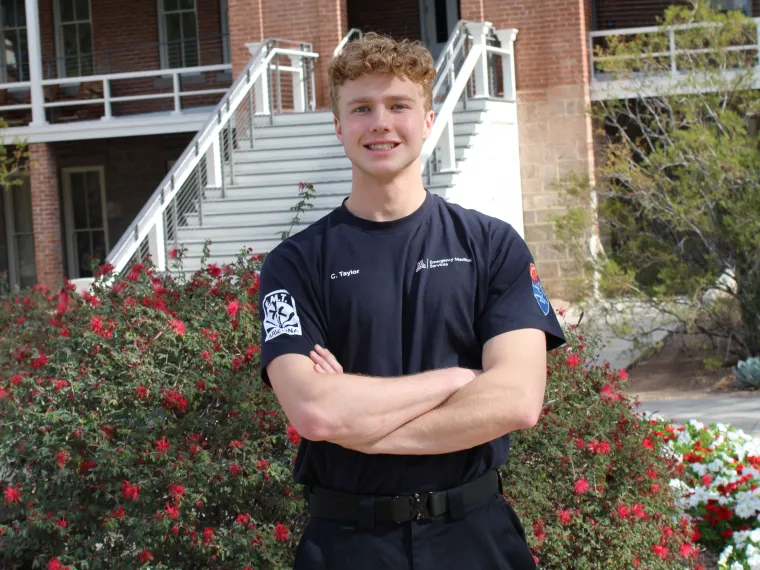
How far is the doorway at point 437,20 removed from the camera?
68.2ft

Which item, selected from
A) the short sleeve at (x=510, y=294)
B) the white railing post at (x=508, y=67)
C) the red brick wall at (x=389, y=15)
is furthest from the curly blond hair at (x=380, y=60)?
the red brick wall at (x=389, y=15)

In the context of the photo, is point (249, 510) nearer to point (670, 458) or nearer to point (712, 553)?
point (670, 458)

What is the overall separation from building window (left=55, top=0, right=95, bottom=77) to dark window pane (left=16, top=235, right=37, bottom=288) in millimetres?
3592

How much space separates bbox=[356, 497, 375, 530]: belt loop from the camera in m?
2.79

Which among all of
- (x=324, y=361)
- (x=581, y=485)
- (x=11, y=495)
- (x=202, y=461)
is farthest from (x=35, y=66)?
(x=324, y=361)

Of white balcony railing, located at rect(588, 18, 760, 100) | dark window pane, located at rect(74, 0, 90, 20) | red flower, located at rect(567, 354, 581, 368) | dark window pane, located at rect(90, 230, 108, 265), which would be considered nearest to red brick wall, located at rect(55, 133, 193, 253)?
dark window pane, located at rect(90, 230, 108, 265)

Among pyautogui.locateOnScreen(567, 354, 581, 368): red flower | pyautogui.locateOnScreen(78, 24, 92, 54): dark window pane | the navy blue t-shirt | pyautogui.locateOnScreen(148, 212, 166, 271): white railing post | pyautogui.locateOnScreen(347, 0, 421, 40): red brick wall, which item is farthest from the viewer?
pyautogui.locateOnScreen(78, 24, 92, 54): dark window pane

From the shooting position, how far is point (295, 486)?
436cm

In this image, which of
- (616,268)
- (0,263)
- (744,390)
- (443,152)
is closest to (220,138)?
(443,152)

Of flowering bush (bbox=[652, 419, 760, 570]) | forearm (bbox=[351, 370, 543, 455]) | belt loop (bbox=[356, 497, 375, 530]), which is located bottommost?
flowering bush (bbox=[652, 419, 760, 570])

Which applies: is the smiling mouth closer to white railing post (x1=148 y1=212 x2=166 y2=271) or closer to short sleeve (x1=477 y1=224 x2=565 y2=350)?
short sleeve (x1=477 y1=224 x2=565 y2=350)

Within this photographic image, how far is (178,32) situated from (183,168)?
795cm

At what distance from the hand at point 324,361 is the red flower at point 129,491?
63.1 inches

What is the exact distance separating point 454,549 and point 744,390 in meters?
9.17
